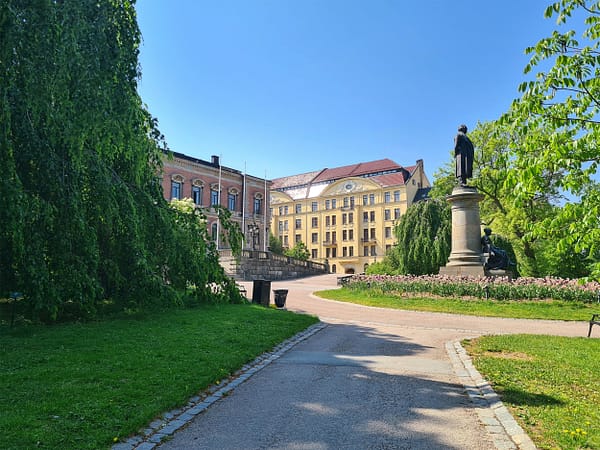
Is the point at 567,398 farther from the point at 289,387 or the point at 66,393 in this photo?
the point at 66,393

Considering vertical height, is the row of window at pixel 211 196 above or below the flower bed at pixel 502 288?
above

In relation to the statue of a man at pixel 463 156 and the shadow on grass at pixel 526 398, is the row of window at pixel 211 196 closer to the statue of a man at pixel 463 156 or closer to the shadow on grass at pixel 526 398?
the statue of a man at pixel 463 156

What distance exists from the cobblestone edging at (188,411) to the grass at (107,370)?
0.10 m

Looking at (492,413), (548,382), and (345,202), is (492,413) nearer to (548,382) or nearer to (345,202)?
(548,382)

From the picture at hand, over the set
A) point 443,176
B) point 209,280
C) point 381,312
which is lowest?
point 381,312

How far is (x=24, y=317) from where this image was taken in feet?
31.6

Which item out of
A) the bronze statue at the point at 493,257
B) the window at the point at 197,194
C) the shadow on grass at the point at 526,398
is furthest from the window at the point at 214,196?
the shadow on grass at the point at 526,398

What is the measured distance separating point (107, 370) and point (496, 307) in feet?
48.1

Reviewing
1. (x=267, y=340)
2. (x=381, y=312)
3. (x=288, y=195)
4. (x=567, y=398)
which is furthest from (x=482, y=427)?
(x=288, y=195)

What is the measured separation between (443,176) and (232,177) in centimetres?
2849

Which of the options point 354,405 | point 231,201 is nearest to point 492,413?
point 354,405

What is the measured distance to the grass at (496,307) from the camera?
15617 millimetres

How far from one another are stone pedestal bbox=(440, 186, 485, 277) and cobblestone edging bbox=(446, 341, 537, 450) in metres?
13.9

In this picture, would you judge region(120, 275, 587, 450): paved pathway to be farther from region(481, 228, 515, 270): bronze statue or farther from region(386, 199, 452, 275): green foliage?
region(386, 199, 452, 275): green foliage
